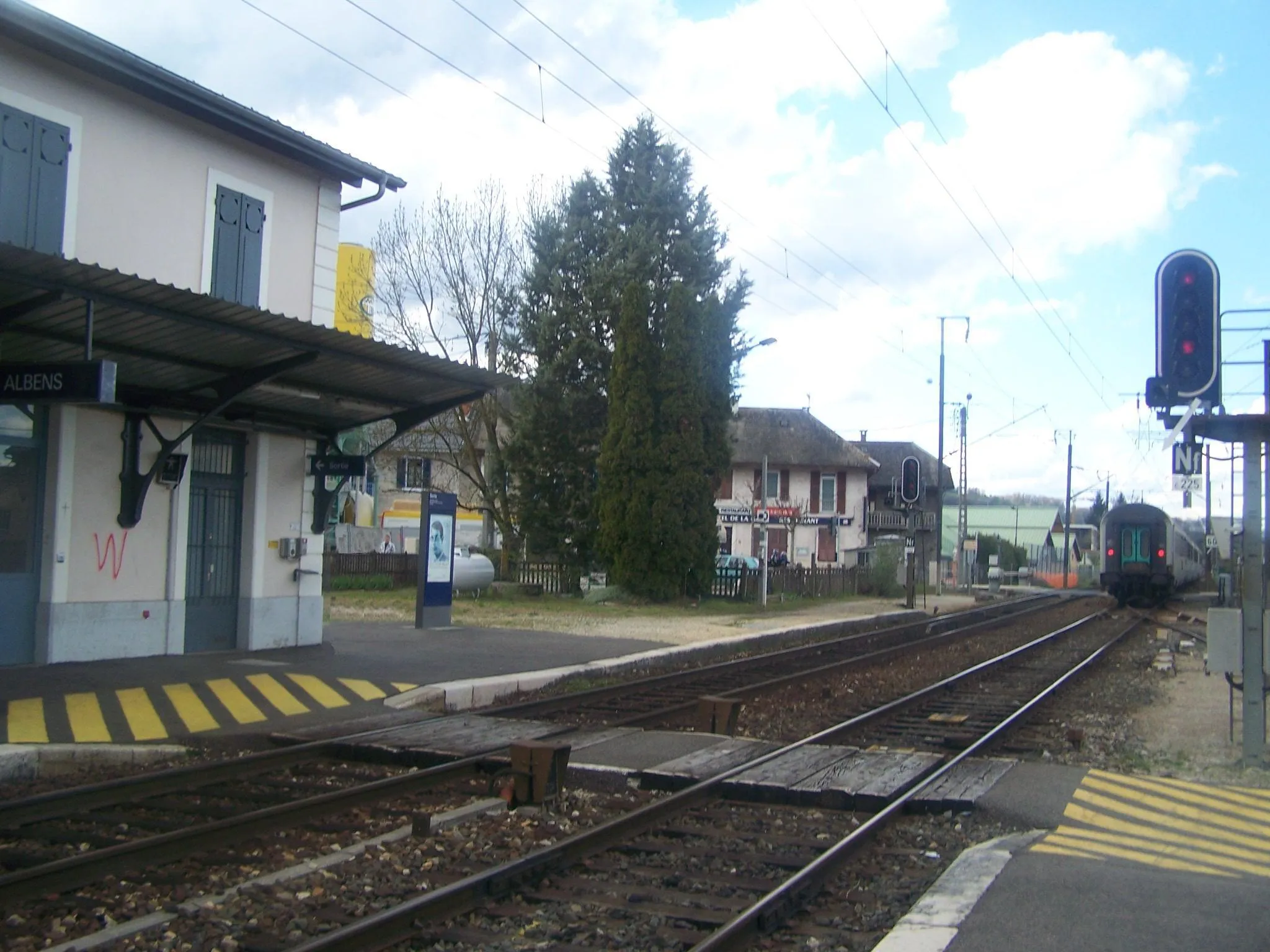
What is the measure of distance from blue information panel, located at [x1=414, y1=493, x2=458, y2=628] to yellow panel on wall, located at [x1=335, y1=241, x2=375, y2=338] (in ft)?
48.8

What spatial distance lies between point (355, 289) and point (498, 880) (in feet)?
103

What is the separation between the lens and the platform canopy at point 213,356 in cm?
977

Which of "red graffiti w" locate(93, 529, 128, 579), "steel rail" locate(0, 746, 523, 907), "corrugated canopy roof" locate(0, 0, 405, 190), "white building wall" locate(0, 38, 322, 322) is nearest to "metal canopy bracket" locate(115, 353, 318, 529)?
"red graffiti w" locate(93, 529, 128, 579)

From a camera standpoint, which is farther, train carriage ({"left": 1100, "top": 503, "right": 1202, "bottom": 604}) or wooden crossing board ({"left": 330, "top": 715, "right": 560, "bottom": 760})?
train carriage ({"left": 1100, "top": 503, "right": 1202, "bottom": 604})

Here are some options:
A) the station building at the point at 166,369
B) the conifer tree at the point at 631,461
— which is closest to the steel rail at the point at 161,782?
the station building at the point at 166,369

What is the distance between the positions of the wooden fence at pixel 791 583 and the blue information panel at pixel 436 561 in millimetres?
13157

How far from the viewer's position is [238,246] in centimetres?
1500

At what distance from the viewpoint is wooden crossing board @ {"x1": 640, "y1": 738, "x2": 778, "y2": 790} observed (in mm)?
8594

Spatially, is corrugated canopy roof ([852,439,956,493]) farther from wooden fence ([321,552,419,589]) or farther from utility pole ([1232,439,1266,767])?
utility pole ([1232,439,1266,767])

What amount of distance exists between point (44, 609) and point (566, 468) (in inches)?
871

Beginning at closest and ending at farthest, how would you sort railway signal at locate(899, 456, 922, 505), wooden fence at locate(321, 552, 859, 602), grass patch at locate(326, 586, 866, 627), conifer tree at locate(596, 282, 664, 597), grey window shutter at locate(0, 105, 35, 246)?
grey window shutter at locate(0, 105, 35, 246)
grass patch at locate(326, 586, 866, 627)
conifer tree at locate(596, 282, 664, 597)
railway signal at locate(899, 456, 922, 505)
wooden fence at locate(321, 552, 859, 602)

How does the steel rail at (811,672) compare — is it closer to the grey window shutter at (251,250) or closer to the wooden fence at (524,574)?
the wooden fence at (524,574)

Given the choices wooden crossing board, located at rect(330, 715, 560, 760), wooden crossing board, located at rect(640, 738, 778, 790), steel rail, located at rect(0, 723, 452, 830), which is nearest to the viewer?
steel rail, located at rect(0, 723, 452, 830)

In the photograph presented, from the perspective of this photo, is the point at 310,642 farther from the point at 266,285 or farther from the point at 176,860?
the point at 176,860
